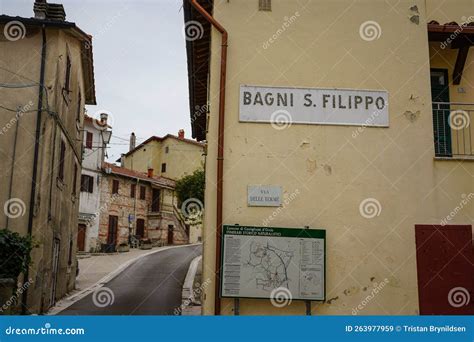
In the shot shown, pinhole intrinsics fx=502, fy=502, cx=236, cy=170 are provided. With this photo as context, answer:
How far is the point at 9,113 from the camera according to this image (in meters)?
12.6

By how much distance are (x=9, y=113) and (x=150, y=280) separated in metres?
10.5

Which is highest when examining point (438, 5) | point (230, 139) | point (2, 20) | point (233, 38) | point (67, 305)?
point (2, 20)

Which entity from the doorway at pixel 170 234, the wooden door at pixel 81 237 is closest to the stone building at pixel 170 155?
the doorway at pixel 170 234

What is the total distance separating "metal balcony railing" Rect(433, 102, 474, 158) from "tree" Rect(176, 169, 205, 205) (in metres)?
27.2

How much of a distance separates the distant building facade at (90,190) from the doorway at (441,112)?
90.4ft

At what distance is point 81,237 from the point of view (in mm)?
34062

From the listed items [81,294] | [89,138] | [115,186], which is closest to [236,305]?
[81,294]

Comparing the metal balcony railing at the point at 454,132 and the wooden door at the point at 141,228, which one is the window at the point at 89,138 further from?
the metal balcony railing at the point at 454,132

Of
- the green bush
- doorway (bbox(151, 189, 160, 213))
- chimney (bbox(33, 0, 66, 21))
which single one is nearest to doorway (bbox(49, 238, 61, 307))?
the green bush

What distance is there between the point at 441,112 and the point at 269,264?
454 centimetres

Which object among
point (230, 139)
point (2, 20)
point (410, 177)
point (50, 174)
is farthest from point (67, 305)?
point (410, 177)

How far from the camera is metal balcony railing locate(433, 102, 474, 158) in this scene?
9.13 m

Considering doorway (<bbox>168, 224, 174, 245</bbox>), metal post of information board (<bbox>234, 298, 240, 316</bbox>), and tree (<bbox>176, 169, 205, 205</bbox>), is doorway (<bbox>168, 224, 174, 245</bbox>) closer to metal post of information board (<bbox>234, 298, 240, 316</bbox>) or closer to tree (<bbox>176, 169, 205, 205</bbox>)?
tree (<bbox>176, 169, 205, 205</bbox>)

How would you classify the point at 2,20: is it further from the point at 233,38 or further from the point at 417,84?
the point at 417,84
